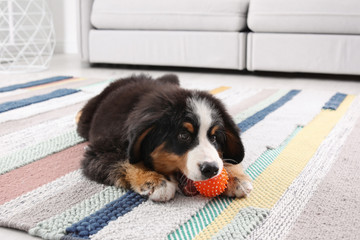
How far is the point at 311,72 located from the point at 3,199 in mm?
3337

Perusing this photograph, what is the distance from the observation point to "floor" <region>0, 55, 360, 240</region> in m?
3.86

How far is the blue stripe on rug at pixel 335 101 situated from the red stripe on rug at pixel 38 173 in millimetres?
1661

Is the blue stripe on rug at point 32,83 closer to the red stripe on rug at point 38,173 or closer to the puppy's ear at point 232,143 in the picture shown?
the red stripe on rug at point 38,173

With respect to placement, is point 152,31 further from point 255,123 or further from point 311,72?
point 255,123

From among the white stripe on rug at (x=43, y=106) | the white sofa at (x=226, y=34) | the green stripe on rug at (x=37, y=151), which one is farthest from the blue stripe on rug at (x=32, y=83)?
the green stripe on rug at (x=37, y=151)

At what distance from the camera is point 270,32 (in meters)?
4.16

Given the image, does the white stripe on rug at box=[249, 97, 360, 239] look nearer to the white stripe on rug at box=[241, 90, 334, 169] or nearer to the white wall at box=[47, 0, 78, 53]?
the white stripe on rug at box=[241, 90, 334, 169]

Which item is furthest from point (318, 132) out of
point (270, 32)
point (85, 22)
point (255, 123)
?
point (85, 22)

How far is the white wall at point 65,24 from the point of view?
639 centimetres

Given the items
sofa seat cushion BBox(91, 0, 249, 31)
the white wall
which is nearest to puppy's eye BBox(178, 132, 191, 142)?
sofa seat cushion BBox(91, 0, 249, 31)

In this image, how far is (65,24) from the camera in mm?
6465

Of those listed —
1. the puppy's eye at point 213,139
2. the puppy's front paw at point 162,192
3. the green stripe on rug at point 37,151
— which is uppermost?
the puppy's eye at point 213,139

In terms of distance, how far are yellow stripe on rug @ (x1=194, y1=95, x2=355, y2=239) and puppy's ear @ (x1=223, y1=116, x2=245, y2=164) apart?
0.42 ft

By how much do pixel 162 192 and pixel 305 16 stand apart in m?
2.93
